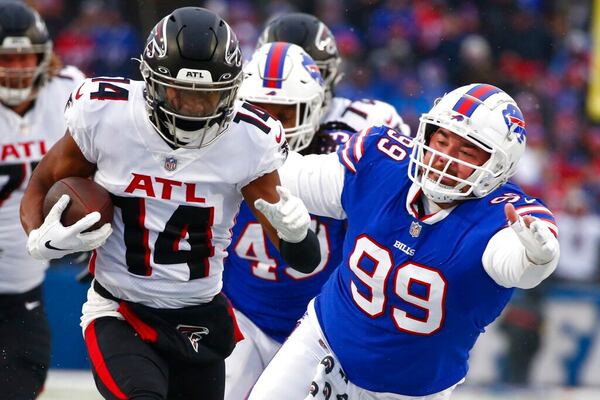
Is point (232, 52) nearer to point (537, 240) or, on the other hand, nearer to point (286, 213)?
point (286, 213)

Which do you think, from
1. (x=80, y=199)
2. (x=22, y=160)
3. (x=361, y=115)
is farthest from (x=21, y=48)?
(x=80, y=199)

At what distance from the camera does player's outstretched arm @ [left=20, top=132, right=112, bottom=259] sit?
3.38 m

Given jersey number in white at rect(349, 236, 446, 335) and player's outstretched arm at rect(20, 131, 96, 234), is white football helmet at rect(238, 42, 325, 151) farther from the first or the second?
player's outstretched arm at rect(20, 131, 96, 234)

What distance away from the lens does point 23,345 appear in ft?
15.6

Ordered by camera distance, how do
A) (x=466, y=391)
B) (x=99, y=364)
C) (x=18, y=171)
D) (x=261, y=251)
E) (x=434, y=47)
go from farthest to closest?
(x=434, y=47), (x=466, y=391), (x=18, y=171), (x=261, y=251), (x=99, y=364)

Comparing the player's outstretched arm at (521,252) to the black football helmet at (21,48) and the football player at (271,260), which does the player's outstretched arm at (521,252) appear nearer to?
the football player at (271,260)

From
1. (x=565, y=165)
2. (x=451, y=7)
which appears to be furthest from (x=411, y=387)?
(x=451, y=7)

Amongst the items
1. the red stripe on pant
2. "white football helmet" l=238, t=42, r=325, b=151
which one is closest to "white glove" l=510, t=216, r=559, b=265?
the red stripe on pant

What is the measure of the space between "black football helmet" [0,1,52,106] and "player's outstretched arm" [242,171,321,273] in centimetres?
168

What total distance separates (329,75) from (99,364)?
2.37 metres

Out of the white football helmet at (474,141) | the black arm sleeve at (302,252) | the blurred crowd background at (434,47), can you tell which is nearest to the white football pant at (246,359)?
the black arm sleeve at (302,252)

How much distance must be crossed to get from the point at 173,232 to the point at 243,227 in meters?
1.04

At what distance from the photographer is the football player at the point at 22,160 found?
4.75 meters

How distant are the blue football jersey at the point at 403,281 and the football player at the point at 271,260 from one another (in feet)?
1.99
